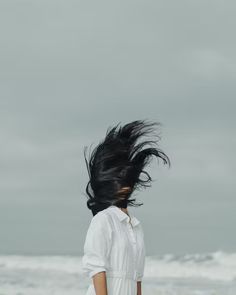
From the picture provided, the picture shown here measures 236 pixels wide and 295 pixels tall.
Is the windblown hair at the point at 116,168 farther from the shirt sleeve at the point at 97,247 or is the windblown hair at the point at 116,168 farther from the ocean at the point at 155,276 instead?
the ocean at the point at 155,276

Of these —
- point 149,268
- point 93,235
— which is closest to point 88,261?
point 93,235

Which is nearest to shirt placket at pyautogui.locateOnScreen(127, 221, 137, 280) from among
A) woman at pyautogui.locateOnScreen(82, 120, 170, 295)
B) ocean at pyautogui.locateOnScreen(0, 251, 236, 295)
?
woman at pyautogui.locateOnScreen(82, 120, 170, 295)

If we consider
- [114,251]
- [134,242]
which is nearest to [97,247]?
[114,251]

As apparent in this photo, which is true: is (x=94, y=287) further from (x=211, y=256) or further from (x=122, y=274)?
(x=211, y=256)

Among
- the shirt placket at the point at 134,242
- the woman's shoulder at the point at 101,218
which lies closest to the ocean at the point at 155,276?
the shirt placket at the point at 134,242

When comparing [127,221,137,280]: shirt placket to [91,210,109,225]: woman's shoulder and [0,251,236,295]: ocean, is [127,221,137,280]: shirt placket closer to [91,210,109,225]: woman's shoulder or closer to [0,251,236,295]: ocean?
[91,210,109,225]: woman's shoulder

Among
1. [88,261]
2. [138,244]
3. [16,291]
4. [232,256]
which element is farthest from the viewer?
[232,256]

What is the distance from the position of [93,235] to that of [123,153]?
406mm

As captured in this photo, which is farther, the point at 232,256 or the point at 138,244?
the point at 232,256

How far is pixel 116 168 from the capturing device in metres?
3.60

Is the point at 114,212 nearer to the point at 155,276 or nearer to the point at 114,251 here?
the point at 114,251

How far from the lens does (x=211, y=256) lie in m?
17.4

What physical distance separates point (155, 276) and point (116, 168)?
13460 mm

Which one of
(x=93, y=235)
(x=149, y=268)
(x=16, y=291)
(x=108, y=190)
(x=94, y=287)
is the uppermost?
(x=149, y=268)
